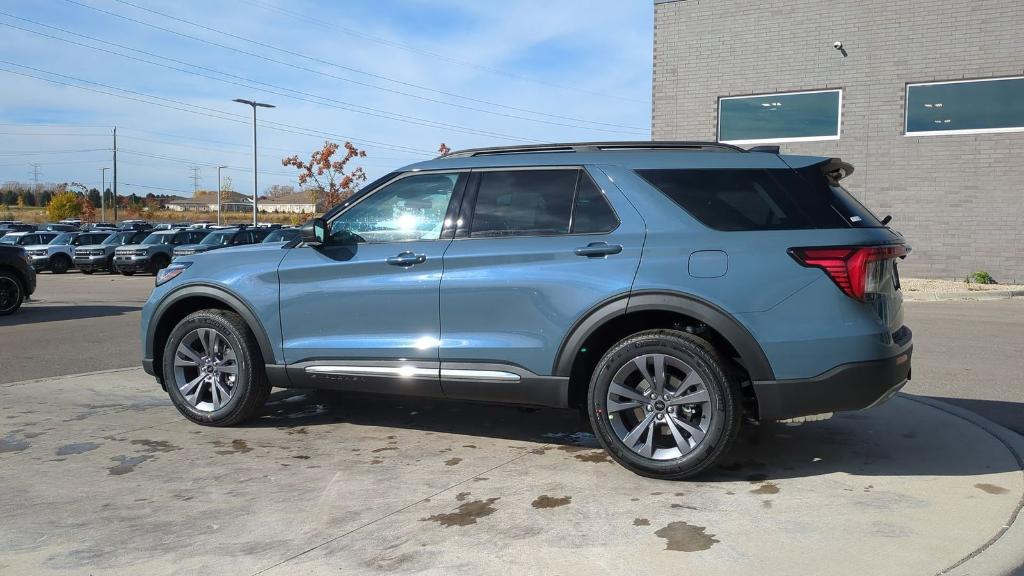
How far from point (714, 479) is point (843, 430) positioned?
5.03 feet

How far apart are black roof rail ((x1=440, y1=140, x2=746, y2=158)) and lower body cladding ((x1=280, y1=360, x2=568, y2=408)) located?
1.38m

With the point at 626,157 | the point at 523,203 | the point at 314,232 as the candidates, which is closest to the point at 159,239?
the point at 314,232

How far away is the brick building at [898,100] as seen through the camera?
1866 centimetres

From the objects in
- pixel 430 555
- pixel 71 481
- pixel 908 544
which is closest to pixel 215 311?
pixel 71 481

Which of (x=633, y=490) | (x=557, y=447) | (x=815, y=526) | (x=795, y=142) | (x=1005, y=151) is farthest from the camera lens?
(x=795, y=142)

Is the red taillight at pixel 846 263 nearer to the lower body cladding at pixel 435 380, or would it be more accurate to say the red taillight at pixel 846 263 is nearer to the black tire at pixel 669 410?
the black tire at pixel 669 410

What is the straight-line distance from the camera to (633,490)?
14.5 ft

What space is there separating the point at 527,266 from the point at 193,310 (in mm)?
2734

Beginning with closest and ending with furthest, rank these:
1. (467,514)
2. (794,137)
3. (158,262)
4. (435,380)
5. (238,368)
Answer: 1. (467,514)
2. (435,380)
3. (238,368)
4. (794,137)
5. (158,262)

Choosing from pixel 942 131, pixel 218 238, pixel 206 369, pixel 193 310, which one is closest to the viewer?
pixel 206 369

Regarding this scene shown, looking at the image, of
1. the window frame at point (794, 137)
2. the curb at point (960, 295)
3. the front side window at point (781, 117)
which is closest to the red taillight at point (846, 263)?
the curb at point (960, 295)

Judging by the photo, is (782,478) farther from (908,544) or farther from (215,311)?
(215,311)

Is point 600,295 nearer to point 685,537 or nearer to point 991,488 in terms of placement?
point 685,537

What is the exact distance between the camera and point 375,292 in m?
5.22
